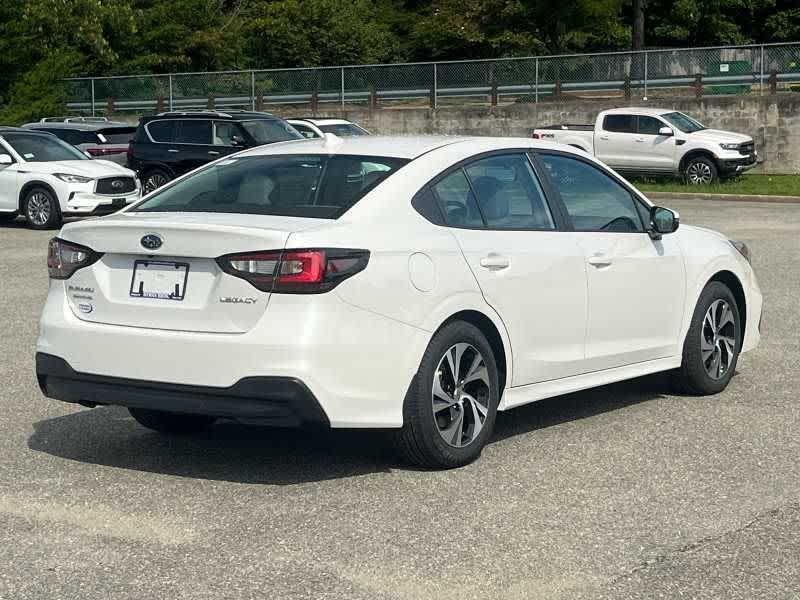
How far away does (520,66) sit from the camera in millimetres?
40969

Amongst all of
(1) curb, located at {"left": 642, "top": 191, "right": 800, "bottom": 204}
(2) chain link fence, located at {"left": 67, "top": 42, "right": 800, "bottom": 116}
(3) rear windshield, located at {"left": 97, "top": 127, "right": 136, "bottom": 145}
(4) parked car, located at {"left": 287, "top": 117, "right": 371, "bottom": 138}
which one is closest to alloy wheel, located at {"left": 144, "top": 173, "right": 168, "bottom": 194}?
(3) rear windshield, located at {"left": 97, "top": 127, "right": 136, "bottom": 145}

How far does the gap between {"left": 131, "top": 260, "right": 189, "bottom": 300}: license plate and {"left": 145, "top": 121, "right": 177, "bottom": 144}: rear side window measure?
20934 mm

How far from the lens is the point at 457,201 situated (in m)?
7.00

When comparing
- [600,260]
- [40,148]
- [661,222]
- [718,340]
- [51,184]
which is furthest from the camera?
[40,148]

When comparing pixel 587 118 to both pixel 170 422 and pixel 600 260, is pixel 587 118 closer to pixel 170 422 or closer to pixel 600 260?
pixel 600 260

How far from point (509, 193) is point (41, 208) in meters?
16.3

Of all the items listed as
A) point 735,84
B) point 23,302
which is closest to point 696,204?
point 735,84

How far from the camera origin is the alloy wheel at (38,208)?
2245 centimetres

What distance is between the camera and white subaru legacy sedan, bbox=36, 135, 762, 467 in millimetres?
6121

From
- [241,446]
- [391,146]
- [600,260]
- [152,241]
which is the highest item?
[391,146]

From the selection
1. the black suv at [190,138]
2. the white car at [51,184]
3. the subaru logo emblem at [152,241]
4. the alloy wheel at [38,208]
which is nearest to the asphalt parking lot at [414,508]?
the subaru logo emblem at [152,241]

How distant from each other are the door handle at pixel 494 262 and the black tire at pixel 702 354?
6.00ft

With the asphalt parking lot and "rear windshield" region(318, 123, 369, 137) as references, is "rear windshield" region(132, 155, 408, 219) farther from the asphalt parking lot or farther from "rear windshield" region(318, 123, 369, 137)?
"rear windshield" region(318, 123, 369, 137)

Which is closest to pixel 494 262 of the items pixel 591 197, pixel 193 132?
pixel 591 197
